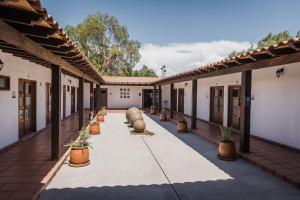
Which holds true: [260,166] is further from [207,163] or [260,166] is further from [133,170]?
[133,170]

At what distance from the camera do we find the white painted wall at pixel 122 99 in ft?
79.1

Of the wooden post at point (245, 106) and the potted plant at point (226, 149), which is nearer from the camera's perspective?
the potted plant at point (226, 149)

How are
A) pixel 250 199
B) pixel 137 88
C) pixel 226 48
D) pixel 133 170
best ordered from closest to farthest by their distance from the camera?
pixel 250 199, pixel 133 170, pixel 137 88, pixel 226 48

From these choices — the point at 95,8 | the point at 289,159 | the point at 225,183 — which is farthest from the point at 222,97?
the point at 95,8

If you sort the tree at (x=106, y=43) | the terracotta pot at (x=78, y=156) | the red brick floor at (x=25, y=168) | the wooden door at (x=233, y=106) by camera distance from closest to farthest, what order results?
the red brick floor at (x=25, y=168)
the terracotta pot at (x=78, y=156)
the wooden door at (x=233, y=106)
the tree at (x=106, y=43)

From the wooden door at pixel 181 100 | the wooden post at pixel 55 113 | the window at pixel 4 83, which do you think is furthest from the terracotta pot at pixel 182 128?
the wooden door at pixel 181 100

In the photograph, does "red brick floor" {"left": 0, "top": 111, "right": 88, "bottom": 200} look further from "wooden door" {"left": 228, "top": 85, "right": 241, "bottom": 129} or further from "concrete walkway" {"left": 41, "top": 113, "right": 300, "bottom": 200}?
"wooden door" {"left": 228, "top": 85, "right": 241, "bottom": 129}

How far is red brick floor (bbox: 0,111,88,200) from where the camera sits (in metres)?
4.21

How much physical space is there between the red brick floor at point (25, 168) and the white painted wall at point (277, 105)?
21.6 feet

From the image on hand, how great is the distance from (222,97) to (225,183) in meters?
7.59

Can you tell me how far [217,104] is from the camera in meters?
12.6

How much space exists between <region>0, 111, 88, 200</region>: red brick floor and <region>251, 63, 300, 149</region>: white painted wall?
6.59 metres

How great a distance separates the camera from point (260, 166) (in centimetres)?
589

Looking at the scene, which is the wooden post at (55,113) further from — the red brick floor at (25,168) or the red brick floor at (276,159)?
the red brick floor at (276,159)
